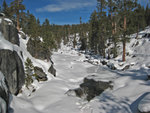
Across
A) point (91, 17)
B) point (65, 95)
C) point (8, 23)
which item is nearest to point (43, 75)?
point (65, 95)

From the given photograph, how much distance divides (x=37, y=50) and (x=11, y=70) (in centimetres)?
1206

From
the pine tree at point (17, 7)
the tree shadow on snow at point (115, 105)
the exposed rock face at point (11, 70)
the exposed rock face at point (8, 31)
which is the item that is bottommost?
the tree shadow on snow at point (115, 105)

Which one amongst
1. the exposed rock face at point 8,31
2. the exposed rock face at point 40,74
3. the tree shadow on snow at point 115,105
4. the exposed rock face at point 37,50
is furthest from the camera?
the exposed rock face at point 37,50

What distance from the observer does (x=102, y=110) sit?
25.7 ft

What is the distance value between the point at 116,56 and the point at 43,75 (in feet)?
54.6

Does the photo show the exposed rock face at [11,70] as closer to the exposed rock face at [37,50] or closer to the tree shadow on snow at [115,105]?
the tree shadow on snow at [115,105]

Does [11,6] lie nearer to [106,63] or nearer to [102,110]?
[106,63]

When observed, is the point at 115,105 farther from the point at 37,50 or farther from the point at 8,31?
the point at 37,50

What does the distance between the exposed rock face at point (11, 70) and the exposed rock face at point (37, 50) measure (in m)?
9.95

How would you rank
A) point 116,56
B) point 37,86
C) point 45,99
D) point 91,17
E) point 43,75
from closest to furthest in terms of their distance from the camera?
point 45,99
point 37,86
point 43,75
point 116,56
point 91,17

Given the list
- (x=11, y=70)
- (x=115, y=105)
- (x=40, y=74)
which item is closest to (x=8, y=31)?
(x=11, y=70)

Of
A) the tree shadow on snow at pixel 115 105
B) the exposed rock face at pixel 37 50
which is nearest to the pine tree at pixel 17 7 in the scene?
the exposed rock face at pixel 37 50

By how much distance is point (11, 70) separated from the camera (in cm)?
969

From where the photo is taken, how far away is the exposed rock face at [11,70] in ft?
29.8
